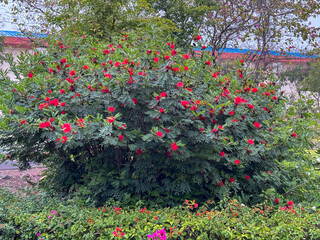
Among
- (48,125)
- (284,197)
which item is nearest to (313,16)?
(284,197)

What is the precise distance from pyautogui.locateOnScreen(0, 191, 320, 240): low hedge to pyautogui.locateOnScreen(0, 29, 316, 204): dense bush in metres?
0.48

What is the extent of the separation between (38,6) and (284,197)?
9.30m

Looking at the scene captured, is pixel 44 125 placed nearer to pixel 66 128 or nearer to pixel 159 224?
pixel 66 128

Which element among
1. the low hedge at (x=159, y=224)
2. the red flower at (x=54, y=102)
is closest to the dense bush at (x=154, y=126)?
the red flower at (x=54, y=102)

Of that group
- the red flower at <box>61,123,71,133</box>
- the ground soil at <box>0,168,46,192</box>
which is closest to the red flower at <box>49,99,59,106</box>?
the red flower at <box>61,123,71,133</box>

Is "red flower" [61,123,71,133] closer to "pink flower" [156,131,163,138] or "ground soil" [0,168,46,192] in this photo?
"pink flower" [156,131,163,138]

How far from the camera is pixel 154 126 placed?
310 cm

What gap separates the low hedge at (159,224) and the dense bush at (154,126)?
485 millimetres

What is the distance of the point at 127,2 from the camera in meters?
7.77

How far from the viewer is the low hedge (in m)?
2.56

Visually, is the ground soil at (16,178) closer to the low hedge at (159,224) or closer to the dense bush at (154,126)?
the dense bush at (154,126)

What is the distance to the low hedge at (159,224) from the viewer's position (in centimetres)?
256

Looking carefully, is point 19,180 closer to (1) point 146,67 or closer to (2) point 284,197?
(1) point 146,67

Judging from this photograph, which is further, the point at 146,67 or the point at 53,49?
the point at 53,49
